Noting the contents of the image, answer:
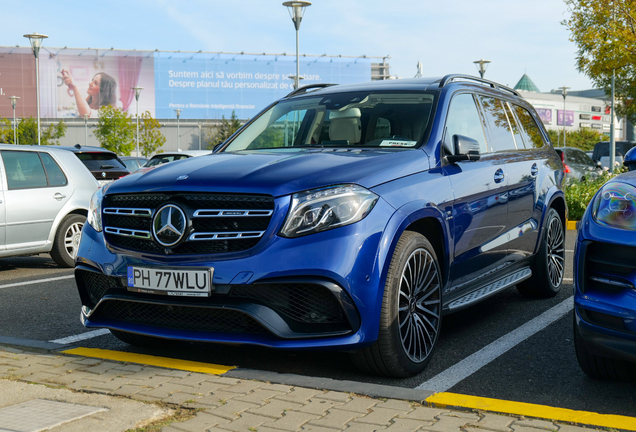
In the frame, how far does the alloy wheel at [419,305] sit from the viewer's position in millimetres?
3844

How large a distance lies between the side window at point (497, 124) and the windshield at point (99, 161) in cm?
926

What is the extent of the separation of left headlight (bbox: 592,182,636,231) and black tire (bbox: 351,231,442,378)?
96cm

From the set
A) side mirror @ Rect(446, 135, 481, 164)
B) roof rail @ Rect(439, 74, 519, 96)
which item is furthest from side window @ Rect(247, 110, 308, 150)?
side mirror @ Rect(446, 135, 481, 164)

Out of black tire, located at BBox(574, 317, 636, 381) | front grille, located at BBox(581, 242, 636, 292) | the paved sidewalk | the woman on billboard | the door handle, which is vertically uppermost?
the woman on billboard

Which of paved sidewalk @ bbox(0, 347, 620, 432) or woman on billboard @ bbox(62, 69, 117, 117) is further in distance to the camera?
woman on billboard @ bbox(62, 69, 117, 117)

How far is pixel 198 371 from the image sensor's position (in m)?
3.84

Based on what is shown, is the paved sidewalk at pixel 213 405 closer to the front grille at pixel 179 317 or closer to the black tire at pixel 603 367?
the front grille at pixel 179 317

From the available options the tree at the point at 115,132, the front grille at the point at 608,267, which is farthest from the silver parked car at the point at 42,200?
the tree at the point at 115,132

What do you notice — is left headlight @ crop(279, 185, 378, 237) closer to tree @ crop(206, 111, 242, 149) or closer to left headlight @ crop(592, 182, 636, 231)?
left headlight @ crop(592, 182, 636, 231)

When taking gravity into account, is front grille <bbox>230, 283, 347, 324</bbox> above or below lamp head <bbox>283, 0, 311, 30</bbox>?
below

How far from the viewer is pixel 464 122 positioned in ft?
16.3

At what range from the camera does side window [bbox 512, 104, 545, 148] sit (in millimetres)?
6109

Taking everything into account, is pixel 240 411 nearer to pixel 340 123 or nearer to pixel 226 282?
pixel 226 282

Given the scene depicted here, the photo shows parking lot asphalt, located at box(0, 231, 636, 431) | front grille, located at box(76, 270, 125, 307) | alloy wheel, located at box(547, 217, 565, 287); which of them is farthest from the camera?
alloy wheel, located at box(547, 217, 565, 287)
